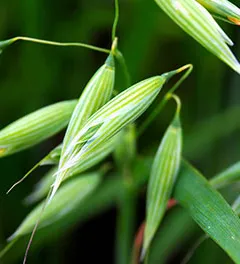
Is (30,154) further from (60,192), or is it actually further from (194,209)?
(194,209)

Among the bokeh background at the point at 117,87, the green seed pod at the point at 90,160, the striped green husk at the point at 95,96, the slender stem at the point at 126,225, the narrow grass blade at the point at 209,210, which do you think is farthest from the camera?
the bokeh background at the point at 117,87

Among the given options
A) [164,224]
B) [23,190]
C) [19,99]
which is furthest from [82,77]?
[164,224]

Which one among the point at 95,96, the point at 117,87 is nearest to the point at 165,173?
the point at 95,96

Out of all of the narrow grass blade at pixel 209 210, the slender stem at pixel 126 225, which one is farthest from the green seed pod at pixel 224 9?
the slender stem at pixel 126 225

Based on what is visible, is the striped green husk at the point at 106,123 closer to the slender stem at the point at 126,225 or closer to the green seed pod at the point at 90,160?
the green seed pod at the point at 90,160

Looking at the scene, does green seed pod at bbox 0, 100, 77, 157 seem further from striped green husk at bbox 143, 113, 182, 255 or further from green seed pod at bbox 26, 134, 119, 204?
striped green husk at bbox 143, 113, 182, 255
